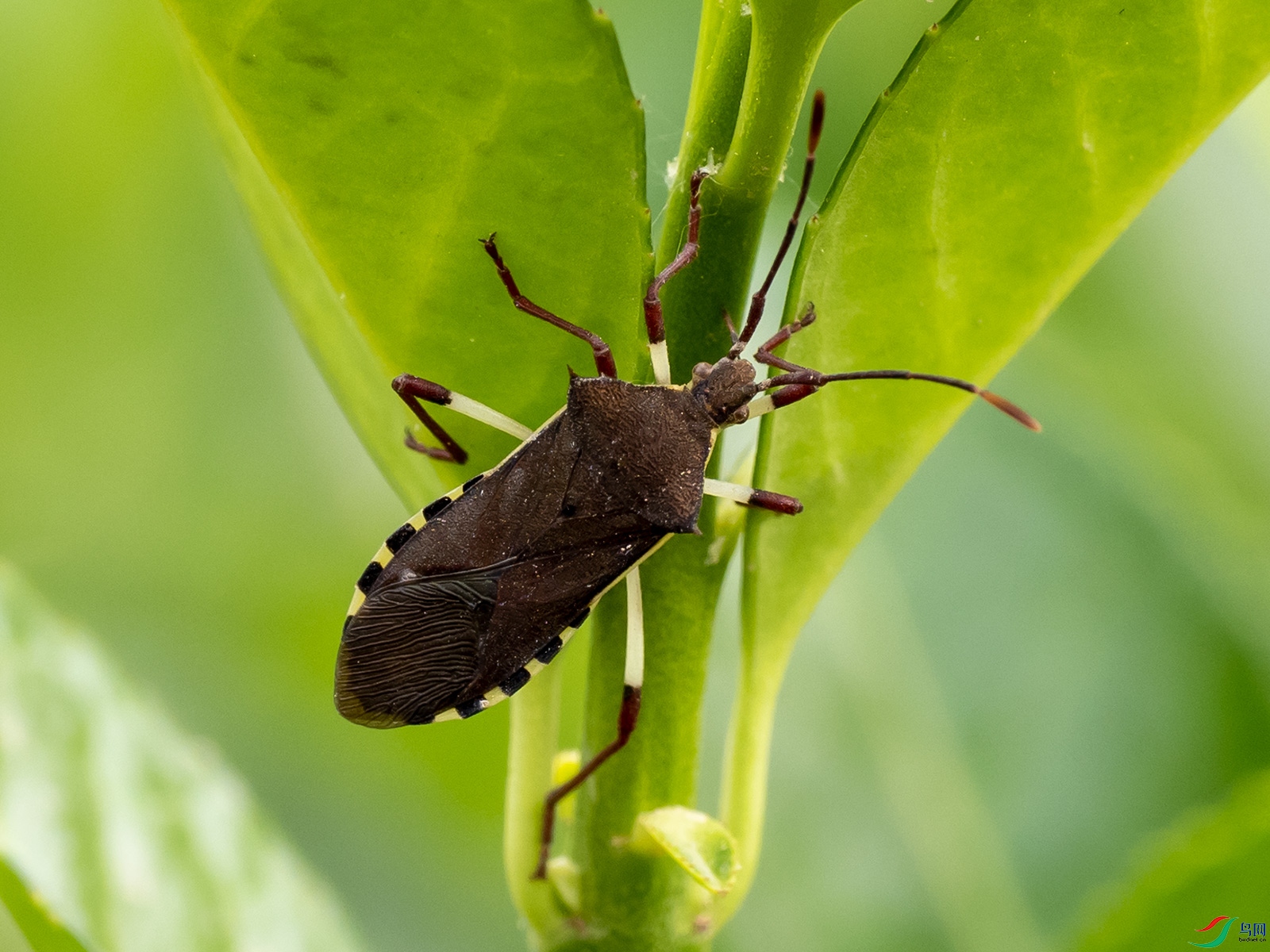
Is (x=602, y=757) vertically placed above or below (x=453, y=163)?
below

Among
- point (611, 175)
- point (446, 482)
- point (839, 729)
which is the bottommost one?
point (839, 729)

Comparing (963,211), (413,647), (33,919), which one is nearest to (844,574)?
(413,647)

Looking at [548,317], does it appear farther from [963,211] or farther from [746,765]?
[746,765]

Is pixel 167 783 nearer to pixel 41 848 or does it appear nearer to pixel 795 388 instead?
pixel 41 848

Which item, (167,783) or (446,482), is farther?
(167,783)

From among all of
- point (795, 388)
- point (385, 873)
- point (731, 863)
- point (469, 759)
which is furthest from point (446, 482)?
point (385, 873)
